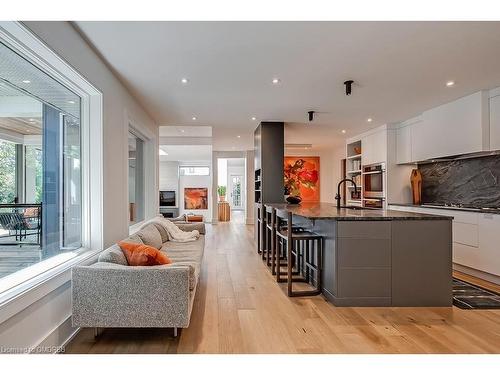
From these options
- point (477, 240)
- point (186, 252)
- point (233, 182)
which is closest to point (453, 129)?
point (477, 240)

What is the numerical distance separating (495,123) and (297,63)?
9.40 ft

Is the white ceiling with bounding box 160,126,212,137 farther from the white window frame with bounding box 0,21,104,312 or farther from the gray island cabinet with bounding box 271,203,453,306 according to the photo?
the gray island cabinet with bounding box 271,203,453,306

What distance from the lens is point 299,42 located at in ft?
9.11

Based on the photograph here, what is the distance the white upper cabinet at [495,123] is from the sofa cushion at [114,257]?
463 centimetres

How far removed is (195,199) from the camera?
1218 centimetres

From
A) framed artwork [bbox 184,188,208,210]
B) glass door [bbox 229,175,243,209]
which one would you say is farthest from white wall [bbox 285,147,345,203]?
glass door [bbox 229,175,243,209]

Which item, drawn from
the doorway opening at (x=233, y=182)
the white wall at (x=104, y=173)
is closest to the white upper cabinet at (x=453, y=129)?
the white wall at (x=104, y=173)

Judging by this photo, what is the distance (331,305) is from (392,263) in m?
0.75

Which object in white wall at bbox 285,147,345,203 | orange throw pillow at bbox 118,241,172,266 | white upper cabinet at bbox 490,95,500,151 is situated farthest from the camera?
white wall at bbox 285,147,345,203

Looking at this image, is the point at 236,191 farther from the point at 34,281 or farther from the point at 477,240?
the point at 34,281

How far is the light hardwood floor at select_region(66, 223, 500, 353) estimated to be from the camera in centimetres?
230

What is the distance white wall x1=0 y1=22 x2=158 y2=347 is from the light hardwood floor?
0.30m

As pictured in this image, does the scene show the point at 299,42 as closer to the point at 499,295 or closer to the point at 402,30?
the point at 402,30

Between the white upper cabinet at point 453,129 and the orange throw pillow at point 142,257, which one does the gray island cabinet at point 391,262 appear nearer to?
the orange throw pillow at point 142,257
